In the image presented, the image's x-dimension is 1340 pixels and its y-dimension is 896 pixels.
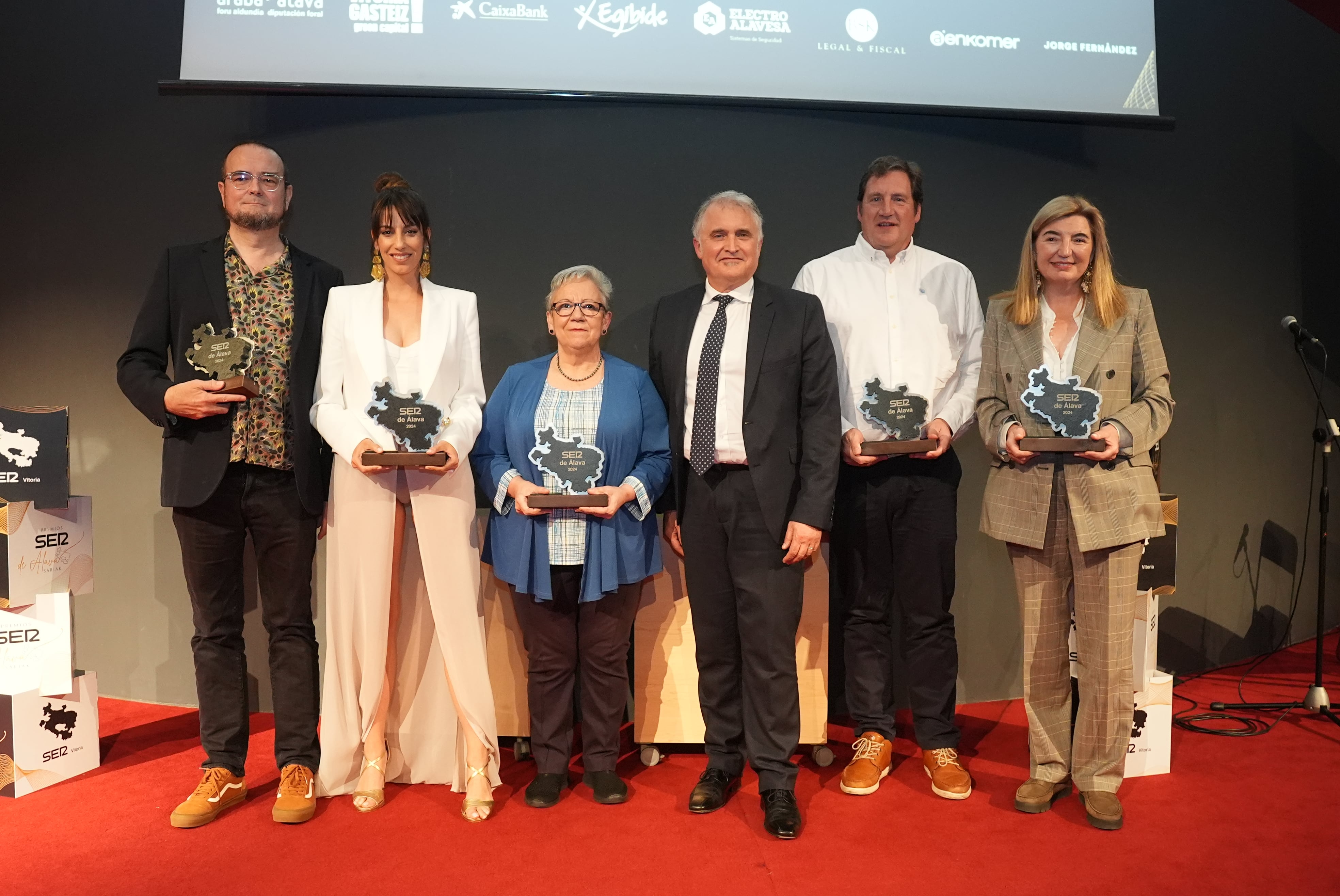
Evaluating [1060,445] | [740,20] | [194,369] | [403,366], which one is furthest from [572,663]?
[740,20]

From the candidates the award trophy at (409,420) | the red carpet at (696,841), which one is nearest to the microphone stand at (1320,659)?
the red carpet at (696,841)

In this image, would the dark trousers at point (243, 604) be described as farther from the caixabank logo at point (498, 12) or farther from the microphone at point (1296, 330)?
the microphone at point (1296, 330)

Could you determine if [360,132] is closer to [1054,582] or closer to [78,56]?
[78,56]

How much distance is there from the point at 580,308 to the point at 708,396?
0.49m

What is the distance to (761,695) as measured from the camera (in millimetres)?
2881

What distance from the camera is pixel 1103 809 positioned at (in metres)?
2.77

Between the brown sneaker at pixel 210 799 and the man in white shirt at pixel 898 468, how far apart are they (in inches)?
75.1

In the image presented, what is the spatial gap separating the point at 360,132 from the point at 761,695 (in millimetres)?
2734

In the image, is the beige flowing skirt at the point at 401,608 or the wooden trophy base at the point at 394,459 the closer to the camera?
the wooden trophy base at the point at 394,459

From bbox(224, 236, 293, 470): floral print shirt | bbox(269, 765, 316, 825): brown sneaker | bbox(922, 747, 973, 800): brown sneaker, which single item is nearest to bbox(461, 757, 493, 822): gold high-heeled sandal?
bbox(269, 765, 316, 825): brown sneaker

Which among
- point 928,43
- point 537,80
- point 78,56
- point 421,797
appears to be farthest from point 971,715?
point 78,56

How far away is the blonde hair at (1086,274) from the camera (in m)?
2.82

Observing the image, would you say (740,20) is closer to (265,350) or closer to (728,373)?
(728,373)

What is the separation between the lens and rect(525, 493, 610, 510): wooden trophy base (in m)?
2.75
